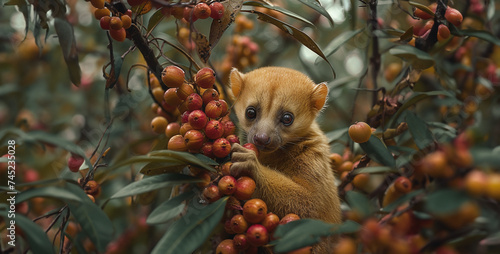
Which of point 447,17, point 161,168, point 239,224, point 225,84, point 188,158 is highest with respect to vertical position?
point 447,17

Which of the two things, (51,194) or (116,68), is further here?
(116,68)

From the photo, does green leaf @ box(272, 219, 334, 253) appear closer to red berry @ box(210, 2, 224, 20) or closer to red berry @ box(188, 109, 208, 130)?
red berry @ box(188, 109, 208, 130)

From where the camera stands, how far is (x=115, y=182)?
3904 mm

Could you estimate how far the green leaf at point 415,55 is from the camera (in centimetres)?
234

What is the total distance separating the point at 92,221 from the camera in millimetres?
1814

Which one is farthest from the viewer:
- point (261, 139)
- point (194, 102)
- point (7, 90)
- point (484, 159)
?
point (7, 90)

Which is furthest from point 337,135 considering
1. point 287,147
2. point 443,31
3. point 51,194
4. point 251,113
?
point 51,194

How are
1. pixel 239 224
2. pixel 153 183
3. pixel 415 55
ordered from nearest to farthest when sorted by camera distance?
pixel 153 183, pixel 239 224, pixel 415 55

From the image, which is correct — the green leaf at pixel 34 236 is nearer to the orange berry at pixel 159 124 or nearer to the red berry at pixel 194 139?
the red berry at pixel 194 139

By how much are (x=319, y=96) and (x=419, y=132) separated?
1384 millimetres

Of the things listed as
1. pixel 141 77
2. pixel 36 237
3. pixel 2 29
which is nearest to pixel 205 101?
pixel 36 237

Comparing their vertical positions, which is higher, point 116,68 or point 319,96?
point 116,68

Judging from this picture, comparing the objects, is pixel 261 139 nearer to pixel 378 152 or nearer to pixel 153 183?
pixel 378 152

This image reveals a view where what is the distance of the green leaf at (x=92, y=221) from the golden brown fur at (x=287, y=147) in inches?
29.6
